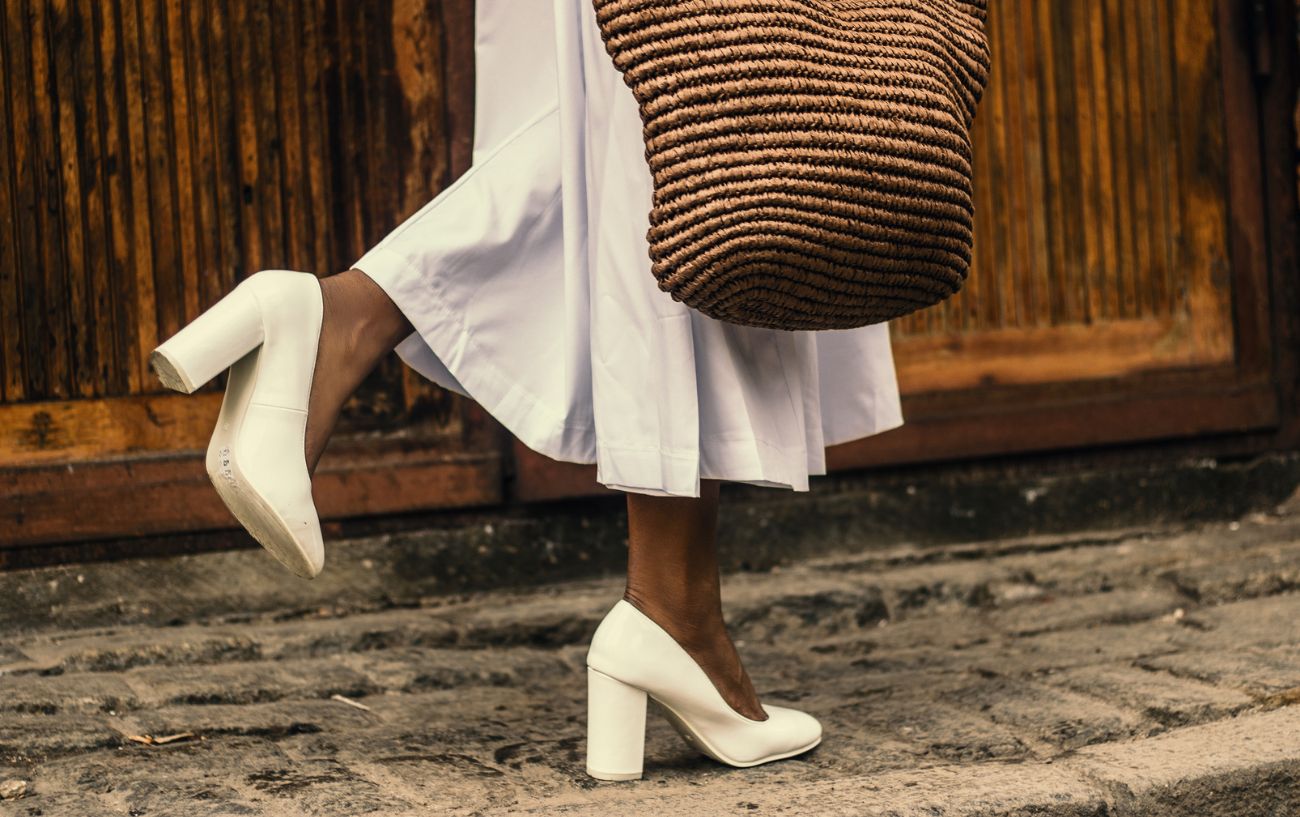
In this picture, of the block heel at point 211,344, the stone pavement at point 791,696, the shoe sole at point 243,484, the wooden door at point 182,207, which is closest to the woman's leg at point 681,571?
the stone pavement at point 791,696

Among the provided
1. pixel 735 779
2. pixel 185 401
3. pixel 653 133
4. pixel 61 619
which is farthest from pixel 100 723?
pixel 653 133

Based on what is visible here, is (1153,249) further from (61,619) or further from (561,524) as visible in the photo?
(61,619)

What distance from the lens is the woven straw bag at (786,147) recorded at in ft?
4.44

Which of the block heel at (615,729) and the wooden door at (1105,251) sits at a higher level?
the wooden door at (1105,251)

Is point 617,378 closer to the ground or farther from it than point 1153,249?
closer to the ground

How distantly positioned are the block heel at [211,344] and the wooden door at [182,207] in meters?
0.98

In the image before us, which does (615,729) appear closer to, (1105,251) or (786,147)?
(786,147)

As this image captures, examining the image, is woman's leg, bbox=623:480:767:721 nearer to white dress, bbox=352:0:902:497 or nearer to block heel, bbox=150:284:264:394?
white dress, bbox=352:0:902:497

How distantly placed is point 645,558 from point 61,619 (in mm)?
1263

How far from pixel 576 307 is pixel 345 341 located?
10.9 inches

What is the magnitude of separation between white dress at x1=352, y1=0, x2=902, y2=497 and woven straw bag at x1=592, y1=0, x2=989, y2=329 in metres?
0.14

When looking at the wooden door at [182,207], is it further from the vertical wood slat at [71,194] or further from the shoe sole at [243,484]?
the shoe sole at [243,484]

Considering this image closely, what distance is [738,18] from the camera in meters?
1.36

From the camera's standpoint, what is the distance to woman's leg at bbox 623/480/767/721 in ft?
5.35
